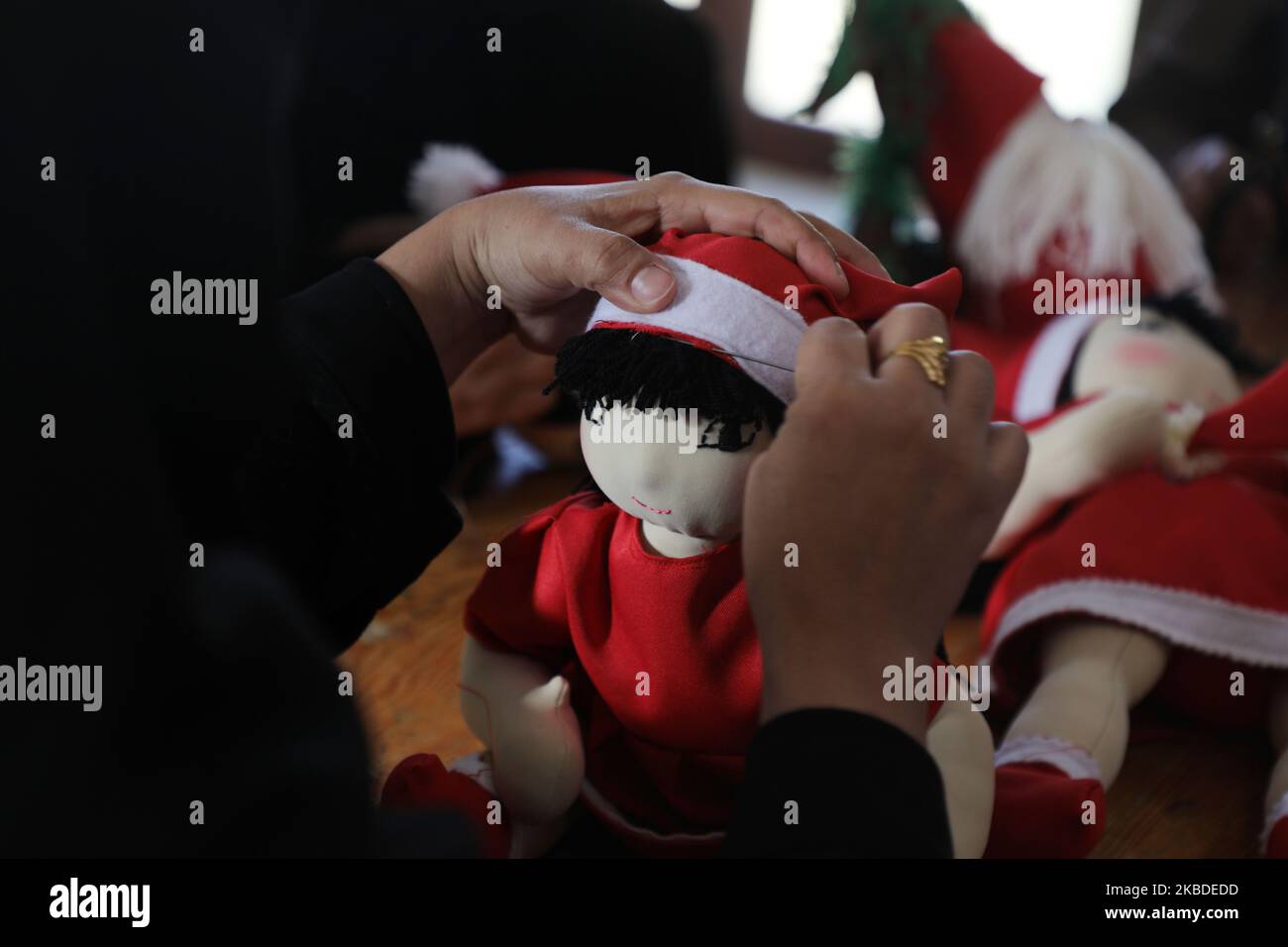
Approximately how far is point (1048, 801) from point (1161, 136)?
1.53 m

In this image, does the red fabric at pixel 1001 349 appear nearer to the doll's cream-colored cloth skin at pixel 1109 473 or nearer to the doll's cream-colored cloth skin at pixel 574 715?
the doll's cream-colored cloth skin at pixel 1109 473

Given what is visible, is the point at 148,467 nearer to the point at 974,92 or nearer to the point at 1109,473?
the point at 1109,473

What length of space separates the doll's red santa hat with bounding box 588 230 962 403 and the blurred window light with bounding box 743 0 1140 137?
62 centimetres

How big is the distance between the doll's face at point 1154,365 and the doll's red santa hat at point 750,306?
455 millimetres

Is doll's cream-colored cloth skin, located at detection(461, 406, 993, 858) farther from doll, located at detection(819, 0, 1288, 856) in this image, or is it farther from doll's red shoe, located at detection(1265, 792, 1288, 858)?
doll's red shoe, located at detection(1265, 792, 1288, 858)

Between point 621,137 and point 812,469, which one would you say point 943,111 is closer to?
point 621,137

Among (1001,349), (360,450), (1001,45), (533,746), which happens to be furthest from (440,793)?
(1001,45)

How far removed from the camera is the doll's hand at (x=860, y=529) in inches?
15.3

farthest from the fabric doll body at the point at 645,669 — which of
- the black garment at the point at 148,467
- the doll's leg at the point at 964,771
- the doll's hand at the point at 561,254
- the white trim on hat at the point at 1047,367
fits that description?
the white trim on hat at the point at 1047,367

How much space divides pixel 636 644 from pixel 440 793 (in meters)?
0.11

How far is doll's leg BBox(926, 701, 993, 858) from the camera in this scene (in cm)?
53

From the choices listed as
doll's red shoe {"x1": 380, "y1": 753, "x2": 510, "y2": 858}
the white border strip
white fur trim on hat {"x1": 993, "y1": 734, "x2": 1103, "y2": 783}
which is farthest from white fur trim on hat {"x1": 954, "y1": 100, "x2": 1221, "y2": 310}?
doll's red shoe {"x1": 380, "y1": 753, "x2": 510, "y2": 858}

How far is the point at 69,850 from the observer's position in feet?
0.99
